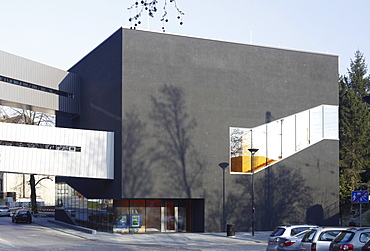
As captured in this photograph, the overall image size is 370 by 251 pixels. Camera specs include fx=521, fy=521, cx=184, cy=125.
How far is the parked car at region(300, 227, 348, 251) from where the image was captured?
65.2ft

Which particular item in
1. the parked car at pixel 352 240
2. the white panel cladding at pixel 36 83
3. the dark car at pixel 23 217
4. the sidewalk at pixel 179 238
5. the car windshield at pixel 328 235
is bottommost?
the dark car at pixel 23 217

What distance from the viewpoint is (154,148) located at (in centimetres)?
Result: 3550

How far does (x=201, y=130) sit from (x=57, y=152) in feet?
32.7

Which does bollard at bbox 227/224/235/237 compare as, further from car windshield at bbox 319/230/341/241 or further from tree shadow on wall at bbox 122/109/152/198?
car windshield at bbox 319/230/341/241

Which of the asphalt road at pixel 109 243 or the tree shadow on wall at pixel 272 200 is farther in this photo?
the tree shadow on wall at pixel 272 200

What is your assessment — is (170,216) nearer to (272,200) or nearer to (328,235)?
(272,200)

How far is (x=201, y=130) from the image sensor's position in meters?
36.7

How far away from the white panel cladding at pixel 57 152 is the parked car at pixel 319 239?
18144 millimetres

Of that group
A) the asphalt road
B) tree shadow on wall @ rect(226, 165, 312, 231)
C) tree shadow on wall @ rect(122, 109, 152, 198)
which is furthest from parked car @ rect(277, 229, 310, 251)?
tree shadow on wall @ rect(226, 165, 312, 231)

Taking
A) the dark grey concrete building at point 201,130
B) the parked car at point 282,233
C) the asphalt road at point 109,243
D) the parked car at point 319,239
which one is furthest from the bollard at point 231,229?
the parked car at point 319,239

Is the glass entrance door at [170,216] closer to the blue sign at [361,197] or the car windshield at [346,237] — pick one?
the blue sign at [361,197]

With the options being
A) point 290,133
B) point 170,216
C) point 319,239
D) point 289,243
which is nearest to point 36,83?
point 170,216

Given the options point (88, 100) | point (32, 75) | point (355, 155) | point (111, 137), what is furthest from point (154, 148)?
point (355, 155)

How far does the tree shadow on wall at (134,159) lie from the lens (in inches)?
1371
